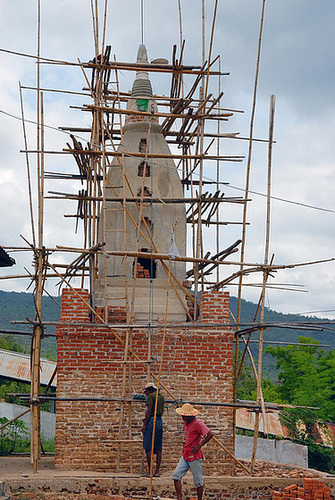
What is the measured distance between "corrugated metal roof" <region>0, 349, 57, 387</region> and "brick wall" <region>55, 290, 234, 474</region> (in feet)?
40.6

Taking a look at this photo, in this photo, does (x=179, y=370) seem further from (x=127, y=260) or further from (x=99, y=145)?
(x=99, y=145)

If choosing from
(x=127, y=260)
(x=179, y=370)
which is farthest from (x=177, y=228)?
(x=179, y=370)

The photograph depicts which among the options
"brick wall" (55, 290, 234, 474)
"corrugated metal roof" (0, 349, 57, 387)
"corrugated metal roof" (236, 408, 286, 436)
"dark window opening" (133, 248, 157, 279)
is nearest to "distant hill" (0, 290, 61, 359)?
"corrugated metal roof" (0, 349, 57, 387)

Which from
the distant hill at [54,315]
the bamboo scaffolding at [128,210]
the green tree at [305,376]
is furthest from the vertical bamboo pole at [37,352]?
the distant hill at [54,315]

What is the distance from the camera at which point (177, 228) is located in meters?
15.7

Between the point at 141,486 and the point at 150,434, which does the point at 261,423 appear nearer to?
the point at 141,486

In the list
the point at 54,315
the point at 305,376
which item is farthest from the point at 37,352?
the point at 54,315

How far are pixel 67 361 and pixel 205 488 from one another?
3453 mm

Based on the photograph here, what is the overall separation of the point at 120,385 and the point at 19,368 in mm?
13903

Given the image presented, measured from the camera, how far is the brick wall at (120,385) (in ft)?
42.9

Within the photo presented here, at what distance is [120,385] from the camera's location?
1327 cm

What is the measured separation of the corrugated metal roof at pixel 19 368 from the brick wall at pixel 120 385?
12.4m

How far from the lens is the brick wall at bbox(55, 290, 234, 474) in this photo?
13078 millimetres

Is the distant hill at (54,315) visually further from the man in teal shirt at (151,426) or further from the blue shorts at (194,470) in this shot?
the blue shorts at (194,470)
